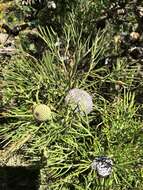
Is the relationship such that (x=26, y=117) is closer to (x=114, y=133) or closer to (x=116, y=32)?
(x=114, y=133)

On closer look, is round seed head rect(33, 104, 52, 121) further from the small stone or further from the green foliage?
the small stone

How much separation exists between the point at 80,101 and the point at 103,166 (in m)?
→ 0.18

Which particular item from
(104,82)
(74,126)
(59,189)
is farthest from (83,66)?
(59,189)

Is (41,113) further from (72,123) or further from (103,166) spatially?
(103,166)

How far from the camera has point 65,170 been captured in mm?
1427

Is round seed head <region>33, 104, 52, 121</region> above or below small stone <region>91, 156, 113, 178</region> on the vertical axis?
above

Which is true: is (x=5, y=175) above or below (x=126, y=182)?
below

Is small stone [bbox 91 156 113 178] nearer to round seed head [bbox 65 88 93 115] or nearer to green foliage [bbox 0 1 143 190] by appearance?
green foliage [bbox 0 1 143 190]

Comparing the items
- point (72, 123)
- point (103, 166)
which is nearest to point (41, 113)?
point (72, 123)

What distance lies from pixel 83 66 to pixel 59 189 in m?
0.39

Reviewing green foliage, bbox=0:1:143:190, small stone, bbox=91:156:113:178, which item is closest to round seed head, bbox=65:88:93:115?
green foliage, bbox=0:1:143:190

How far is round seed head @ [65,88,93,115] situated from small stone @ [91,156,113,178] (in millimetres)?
134

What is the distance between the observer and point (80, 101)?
1.36 m

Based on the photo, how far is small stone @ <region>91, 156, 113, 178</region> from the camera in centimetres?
129
